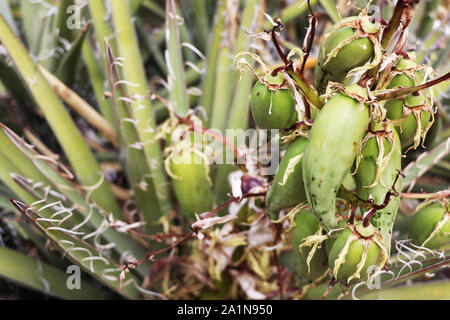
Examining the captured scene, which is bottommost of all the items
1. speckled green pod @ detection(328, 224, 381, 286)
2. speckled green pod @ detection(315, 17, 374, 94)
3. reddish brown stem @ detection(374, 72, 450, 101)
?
speckled green pod @ detection(328, 224, 381, 286)

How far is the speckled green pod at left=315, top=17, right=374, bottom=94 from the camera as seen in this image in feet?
1.34

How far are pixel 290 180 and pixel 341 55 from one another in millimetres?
121

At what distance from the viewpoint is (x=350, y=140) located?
0.38 meters

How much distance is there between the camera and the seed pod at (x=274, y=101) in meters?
0.44

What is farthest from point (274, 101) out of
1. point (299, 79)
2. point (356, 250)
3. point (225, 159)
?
point (225, 159)

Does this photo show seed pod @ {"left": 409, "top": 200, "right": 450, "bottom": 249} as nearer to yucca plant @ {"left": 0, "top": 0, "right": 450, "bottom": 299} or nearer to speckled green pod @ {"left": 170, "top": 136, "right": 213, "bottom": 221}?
yucca plant @ {"left": 0, "top": 0, "right": 450, "bottom": 299}

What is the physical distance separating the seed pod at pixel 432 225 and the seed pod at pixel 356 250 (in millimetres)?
115

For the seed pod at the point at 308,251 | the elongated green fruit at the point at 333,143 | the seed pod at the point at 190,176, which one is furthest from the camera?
the seed pod at the point at 190,176

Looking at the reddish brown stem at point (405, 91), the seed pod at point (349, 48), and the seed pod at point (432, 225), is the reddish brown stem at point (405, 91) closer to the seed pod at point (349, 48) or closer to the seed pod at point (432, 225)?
the seed pod at point (349, 48)

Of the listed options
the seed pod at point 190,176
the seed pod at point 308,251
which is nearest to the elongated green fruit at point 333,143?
the seed pod at point 308,251

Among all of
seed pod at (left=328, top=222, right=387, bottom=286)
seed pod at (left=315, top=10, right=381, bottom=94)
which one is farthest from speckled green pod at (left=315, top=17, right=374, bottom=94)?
seed pod at (left=328, top=222, right=387, bottom=286)

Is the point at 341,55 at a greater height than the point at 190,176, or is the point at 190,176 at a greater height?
the point at 341,55

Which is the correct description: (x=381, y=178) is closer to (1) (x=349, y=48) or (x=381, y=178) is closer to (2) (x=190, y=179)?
(1) (x=349, y=48)
